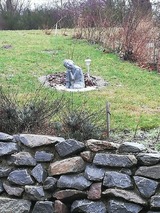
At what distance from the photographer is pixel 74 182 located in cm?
347

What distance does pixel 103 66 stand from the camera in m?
8.38

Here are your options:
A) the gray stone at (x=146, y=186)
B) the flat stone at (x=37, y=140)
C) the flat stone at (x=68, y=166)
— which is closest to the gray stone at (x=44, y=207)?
the flat stone at (x=68, y=166)

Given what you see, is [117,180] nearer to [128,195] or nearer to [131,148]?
[128,195]

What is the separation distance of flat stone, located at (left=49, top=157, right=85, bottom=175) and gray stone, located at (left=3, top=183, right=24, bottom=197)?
34cm

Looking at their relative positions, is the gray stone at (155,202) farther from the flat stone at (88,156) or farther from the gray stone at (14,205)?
the gray stone at (14,205)

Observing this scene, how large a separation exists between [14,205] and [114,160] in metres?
1.01

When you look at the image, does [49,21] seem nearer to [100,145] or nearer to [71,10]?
[71,10]

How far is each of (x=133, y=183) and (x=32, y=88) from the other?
3.40 meters

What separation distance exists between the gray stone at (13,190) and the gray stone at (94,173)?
25.0 inches

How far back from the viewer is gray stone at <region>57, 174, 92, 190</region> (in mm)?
3443

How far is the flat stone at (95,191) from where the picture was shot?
3420mm

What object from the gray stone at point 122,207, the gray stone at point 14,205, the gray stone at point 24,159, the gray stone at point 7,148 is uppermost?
the gray stone at point 7,148

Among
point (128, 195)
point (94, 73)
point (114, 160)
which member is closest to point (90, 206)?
point (128, 195)

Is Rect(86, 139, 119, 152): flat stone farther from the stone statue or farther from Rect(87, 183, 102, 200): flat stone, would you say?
the stone statue
